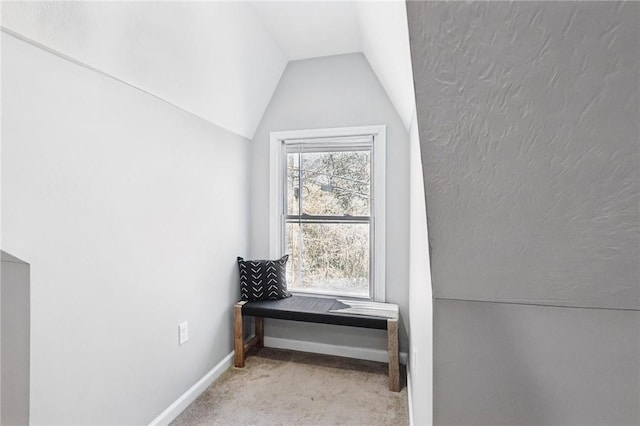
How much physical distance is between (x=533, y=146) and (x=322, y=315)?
6.73 feet

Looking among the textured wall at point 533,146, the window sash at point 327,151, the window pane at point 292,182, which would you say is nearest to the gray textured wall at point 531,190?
the textured wall at point 533,146

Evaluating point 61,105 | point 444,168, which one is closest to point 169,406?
point 61,105

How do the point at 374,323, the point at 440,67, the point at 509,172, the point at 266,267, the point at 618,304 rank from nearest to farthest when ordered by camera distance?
1. the point at 440,67
2. the point at 509,172
3. the point at 618,304
4. the point at 374,323
5. the point at 266,267

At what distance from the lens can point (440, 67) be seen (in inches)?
19.6

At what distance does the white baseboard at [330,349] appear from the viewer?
2652mm

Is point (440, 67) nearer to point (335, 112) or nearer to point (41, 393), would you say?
point (41, 393)

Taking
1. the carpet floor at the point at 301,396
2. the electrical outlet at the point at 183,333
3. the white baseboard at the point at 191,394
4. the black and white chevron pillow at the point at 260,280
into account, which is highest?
the black and white chevron pillow at the point at 260,280

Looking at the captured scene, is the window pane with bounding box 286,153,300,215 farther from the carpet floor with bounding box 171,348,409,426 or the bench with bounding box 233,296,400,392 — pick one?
the carpet floor with bounding box 171,348,409,426

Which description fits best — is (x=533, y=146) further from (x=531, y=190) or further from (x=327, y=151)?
(x=327, y=151)

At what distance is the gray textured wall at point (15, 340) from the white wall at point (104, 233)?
0.03m

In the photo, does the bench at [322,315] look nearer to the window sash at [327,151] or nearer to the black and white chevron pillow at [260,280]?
the black and white chevron pillow at [260,280]

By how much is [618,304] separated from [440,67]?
2.22ft

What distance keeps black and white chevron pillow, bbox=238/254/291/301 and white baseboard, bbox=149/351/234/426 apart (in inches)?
19.5

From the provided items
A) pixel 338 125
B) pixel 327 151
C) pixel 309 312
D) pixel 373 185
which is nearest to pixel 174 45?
pixel 338 125
